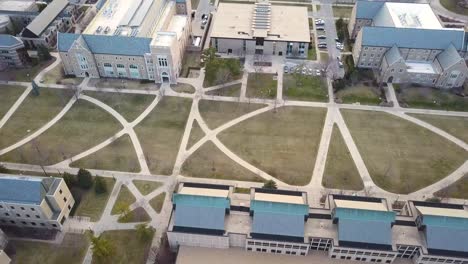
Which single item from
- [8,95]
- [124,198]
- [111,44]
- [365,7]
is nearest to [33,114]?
[8,95]

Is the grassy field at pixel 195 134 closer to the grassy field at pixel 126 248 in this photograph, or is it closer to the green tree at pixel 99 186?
the green tree at pixel 99 186

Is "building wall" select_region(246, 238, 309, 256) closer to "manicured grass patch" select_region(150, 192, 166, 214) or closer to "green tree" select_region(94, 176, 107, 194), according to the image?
"manicured grass patch" select_region(150, 192, 166, 214)

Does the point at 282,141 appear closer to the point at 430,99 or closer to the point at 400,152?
the point at 400,152

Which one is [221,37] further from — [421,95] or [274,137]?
[421,95]

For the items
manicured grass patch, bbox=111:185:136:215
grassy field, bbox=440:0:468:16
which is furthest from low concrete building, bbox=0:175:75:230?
grassy field, bbox=440:0:468:16

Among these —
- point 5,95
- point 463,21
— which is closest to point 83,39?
point 5,95

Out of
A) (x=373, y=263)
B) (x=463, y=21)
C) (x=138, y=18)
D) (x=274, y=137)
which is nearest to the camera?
(x=373, y=263)
